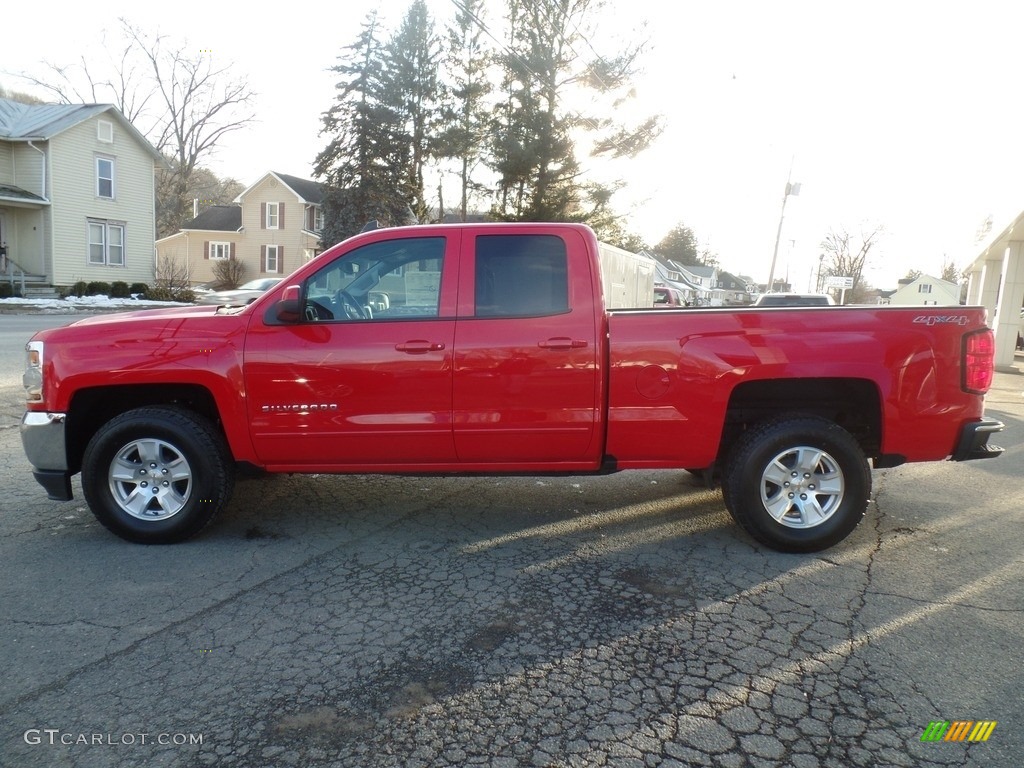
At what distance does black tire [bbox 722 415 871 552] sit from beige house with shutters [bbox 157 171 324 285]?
44.3 m

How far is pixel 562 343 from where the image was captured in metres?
4.49

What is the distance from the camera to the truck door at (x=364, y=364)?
177 inches

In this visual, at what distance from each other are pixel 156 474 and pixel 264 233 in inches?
1839

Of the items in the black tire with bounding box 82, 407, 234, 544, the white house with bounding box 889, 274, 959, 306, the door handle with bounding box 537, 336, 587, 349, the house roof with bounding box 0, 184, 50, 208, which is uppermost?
the white house with bounding box 889, 274, 959, 306

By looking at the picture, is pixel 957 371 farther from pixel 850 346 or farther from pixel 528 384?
pixel 528 384

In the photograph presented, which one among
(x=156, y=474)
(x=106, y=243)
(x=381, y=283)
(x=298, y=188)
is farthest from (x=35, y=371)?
(x=298, y=188)

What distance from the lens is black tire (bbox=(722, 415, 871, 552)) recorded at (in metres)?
4.54

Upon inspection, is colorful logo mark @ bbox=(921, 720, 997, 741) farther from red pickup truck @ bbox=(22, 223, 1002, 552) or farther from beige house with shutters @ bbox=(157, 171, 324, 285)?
beige house with shutters @ bbox=(157, 171, 324, 285)

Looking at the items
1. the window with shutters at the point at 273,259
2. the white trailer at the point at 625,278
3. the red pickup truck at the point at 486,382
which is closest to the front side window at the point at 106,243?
the window with shutters at the point at 273,259

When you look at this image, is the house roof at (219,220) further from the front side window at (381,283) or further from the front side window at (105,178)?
the front side window at (381,283)

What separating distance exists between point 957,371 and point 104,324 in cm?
526

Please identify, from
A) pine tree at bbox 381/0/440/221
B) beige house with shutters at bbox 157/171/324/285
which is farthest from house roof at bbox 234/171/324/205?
pine tree at bbox 381/0/440/221

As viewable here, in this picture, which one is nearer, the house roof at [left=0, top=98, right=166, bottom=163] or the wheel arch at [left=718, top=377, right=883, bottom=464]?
the wheel arch at [left=718, top=377, right=883, bottom=464]

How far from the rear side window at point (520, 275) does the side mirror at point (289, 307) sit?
1.09m
